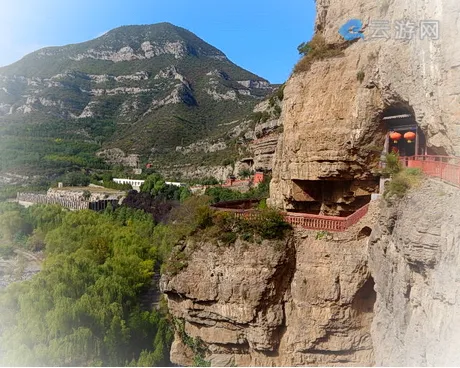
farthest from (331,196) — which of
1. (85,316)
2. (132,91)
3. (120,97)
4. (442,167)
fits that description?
(120,97)

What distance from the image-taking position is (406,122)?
12445 mm

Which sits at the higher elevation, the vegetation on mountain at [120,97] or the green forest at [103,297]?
the vegetation on mountain at [120,97]

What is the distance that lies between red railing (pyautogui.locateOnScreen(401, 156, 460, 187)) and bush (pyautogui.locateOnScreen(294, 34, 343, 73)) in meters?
5.47

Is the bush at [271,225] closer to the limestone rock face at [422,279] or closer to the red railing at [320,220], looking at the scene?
the red railing at [320,220]

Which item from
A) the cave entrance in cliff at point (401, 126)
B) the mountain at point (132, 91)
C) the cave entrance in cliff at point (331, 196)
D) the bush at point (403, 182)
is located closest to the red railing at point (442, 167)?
the bush at point (403, 182)

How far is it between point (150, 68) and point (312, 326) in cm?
13523

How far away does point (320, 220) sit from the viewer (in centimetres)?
1267

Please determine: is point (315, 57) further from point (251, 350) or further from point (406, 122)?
point (251, 350)

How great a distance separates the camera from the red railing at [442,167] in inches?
317

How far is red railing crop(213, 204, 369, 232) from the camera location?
40.2ft

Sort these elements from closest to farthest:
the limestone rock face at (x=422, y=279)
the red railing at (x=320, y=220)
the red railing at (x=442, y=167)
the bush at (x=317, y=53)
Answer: the limestone rock face at (x=422, y=279), the red railing at (x=442, y=167), the red railing at (x=320, y=220), the bush at (x=317, y=53)

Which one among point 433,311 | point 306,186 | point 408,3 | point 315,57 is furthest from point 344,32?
point 433,311

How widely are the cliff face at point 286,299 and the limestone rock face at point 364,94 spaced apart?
2.84 m

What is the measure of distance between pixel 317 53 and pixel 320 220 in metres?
6.58
